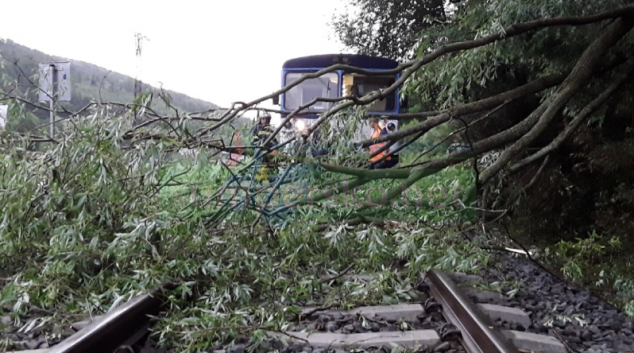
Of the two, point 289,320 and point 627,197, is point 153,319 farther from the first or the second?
point 627,197

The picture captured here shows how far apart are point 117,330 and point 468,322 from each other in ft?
5.92

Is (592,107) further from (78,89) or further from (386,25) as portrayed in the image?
(386,25)

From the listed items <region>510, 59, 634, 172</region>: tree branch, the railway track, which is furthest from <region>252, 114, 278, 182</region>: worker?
<region>510, 59, 634, 172</region>: tree branch

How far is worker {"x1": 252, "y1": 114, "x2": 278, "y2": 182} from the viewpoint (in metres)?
4.22

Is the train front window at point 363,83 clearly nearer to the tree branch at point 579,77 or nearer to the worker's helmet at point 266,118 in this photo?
the tree branch at point 579,77

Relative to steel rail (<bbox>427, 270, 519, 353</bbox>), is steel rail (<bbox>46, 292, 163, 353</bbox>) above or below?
below

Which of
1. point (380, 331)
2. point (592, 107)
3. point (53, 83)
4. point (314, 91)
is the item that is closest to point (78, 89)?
point (53, 83)

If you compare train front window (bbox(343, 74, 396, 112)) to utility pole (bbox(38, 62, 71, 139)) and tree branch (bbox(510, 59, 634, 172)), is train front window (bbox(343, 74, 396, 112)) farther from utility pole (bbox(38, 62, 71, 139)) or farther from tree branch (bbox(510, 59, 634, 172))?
utility pole (bbox(38, 62, 71, 139))

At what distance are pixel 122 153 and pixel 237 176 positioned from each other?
95cm

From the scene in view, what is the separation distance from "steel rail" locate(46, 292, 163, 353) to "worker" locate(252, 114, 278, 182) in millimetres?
1437

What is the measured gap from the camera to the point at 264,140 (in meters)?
4.29

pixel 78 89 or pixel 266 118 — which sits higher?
pixel 78 89

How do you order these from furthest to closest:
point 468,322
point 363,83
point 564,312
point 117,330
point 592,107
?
point 363,83
point 592,107
point 564,312
point 468,322
point 117,330

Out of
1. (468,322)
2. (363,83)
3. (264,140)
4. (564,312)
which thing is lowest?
(564,312)
